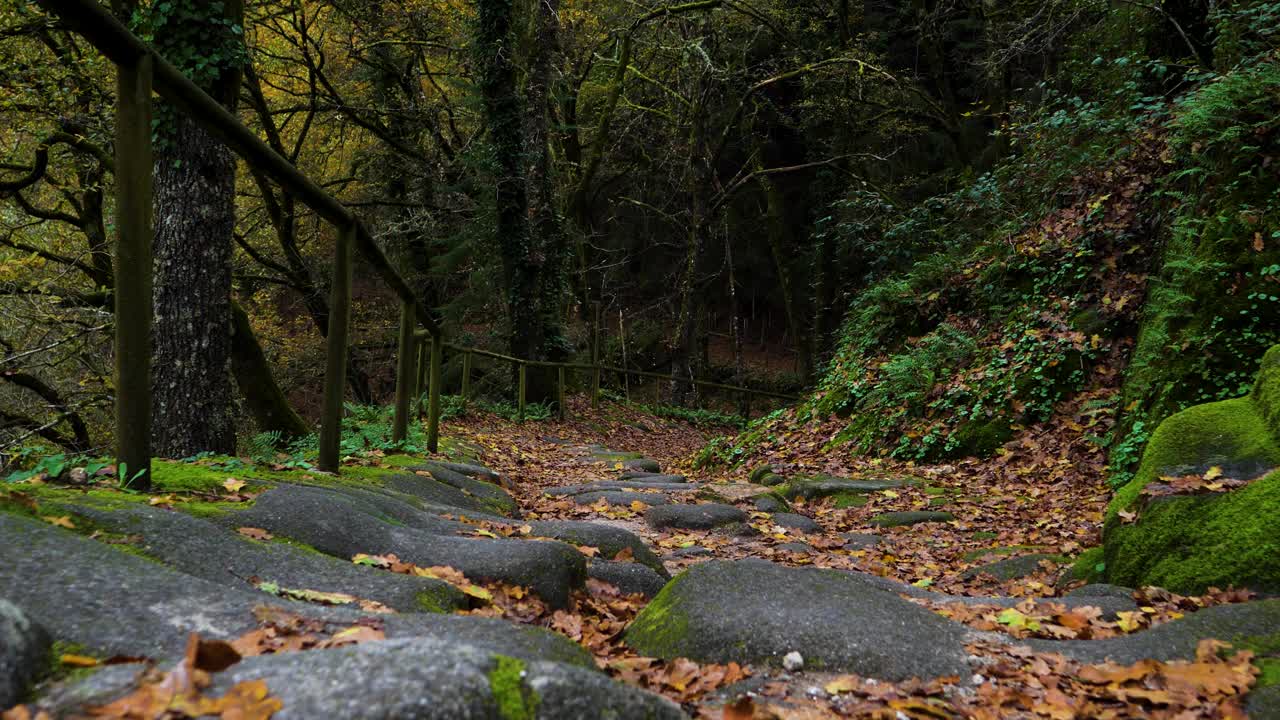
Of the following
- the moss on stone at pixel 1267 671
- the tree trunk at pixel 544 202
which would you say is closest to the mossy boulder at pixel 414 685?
the moss on stone at pixel 1267 671

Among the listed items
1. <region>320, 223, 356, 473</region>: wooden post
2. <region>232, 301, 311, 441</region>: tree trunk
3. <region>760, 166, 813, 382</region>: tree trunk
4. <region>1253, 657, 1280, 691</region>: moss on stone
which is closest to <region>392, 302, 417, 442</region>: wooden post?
<region>320, 223, 356, 473</region>: wooden post

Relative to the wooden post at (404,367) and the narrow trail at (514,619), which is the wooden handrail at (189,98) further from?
the wooden post at (404,367)

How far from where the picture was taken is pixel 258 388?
10055 millimetres

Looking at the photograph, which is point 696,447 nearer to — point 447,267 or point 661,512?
point 447,267

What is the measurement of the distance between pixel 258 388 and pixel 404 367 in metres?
4.74

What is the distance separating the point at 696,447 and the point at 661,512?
10521 mm

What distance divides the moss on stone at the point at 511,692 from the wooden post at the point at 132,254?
5.99 feet

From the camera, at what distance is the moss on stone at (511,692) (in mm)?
1350

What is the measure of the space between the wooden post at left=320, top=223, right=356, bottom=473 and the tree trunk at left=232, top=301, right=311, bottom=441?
6392 mm

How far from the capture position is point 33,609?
150 cm

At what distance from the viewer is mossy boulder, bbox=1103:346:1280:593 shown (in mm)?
3170

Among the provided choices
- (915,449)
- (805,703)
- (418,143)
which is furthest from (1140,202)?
(418,143)

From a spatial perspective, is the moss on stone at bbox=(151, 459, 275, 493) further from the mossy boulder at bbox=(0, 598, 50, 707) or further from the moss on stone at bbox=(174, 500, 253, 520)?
the mossy boulder at bbox=(0, 598, 50, 707)

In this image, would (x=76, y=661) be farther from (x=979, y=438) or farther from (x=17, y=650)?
(x=979, y=438)
